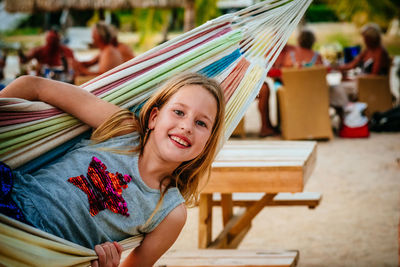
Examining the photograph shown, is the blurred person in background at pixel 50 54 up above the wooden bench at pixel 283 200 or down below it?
below

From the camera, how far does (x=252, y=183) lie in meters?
2.15

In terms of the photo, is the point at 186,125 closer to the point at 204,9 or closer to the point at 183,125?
the point at 183,125

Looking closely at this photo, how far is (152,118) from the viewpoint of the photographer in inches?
63.2

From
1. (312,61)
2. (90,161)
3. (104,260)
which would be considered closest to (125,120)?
(90,161)

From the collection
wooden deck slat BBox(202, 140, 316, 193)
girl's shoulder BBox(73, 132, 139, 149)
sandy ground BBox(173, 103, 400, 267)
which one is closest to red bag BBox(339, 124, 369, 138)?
sandy ground BBox(173, 103, 400, 267)

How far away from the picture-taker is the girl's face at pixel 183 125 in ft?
4.77

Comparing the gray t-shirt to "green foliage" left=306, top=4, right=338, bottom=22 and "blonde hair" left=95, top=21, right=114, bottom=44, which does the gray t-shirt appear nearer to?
"blonde hair" left=95, top=21, right=114, bottom=44

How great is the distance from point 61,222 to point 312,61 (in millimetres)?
4753

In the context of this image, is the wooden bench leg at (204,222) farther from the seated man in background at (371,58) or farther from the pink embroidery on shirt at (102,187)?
the seated man in background at (371,58)

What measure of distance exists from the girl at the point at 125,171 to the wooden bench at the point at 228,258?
43 centimetres

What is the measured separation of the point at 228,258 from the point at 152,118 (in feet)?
2.22

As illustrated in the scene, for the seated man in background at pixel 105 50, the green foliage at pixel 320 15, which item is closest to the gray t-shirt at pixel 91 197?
the seated man in background at pixel 105 50

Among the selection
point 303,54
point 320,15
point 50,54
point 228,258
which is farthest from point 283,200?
point 320,15

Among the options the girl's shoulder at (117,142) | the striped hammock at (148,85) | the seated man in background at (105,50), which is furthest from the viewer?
the seated man in background at (105,50)
